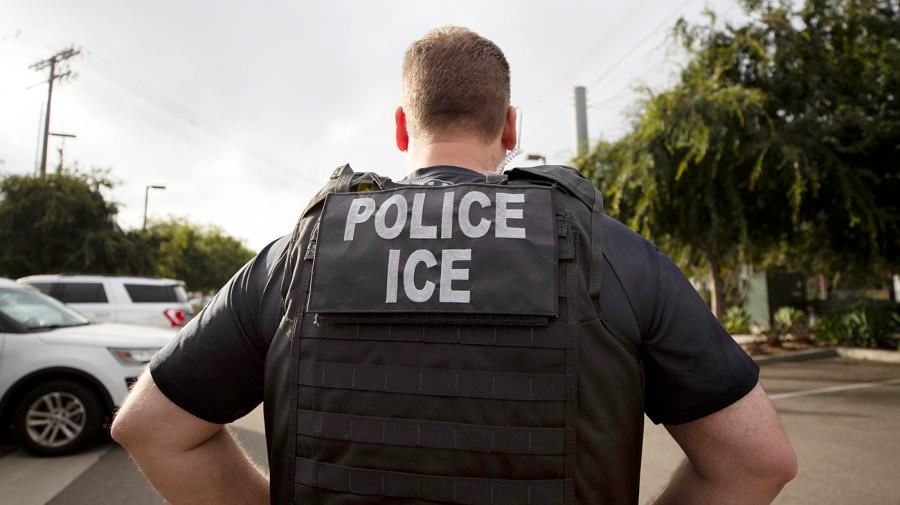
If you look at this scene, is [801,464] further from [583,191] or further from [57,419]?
[57,419]

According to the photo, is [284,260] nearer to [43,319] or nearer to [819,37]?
[43,319]

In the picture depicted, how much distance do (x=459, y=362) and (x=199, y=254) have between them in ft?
190

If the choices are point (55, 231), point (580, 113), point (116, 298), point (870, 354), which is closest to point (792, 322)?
point (870, 354)

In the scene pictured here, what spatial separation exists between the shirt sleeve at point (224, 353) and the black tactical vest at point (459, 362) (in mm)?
77

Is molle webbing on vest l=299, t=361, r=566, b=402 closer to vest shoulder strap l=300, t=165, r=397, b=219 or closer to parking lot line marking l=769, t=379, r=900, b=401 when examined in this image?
vest shoulder strap l=300, t=165, r=397, b=219

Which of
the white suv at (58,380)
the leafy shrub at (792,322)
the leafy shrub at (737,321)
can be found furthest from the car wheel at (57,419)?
the leafy shrub at (737,321)

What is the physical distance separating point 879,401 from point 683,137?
17.1ft

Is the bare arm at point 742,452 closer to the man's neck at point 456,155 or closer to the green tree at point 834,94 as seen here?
the man's neck at point 456,155

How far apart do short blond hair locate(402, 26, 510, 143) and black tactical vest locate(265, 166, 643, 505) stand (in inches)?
9.6

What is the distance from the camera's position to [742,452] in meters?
1.25

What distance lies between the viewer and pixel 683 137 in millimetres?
10633

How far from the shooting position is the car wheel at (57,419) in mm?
5520

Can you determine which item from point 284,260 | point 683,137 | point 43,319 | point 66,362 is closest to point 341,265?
point 284,260

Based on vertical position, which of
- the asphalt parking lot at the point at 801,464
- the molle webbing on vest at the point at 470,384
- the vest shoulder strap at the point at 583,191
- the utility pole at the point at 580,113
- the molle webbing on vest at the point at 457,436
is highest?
the utility pole at the point at 580,113
